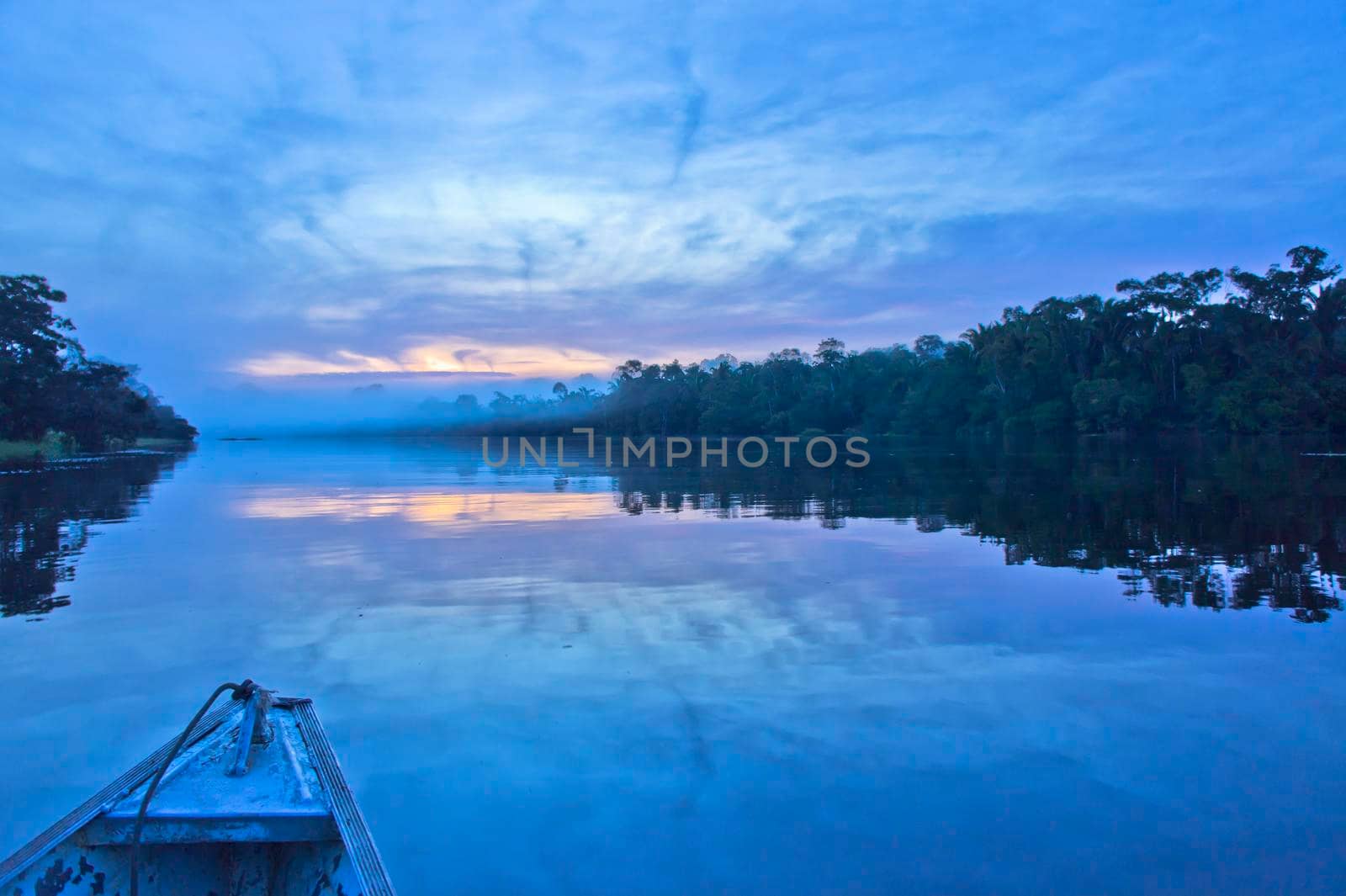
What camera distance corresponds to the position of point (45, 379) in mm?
43094

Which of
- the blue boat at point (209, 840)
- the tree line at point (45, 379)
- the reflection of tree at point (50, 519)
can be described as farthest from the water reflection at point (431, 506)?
the tree line at point (45, 379)

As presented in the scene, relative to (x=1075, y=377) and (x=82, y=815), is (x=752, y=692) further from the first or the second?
(x=1075, y=377)

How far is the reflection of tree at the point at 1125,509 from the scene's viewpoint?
9.93m

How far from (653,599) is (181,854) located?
5.85 m

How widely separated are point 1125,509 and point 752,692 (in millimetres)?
13682

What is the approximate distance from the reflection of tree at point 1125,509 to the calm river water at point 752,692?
0.48ft

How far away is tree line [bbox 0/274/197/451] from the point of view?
132 ft

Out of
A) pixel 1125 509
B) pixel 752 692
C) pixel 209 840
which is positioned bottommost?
pixel 752 692

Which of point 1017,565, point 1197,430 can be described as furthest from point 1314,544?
point 1197,430

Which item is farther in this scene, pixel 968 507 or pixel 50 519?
pixel 968 507

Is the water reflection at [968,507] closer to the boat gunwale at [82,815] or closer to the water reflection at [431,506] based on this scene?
the water reflection at [431,506]

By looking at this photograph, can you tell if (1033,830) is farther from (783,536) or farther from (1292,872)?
(783,536)

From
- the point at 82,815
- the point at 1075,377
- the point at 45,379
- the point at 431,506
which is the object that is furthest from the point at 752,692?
the point at 1075,377

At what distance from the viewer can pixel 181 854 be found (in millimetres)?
3336
